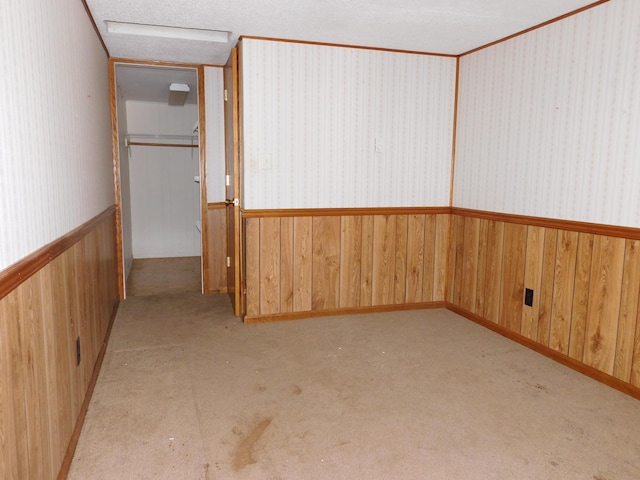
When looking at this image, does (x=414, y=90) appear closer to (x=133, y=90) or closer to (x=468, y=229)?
(x=468, y=229)

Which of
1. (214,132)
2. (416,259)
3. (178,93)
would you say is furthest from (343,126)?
(178,93)

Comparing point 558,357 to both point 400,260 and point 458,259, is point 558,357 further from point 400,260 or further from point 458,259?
point 400,260

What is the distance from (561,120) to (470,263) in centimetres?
133

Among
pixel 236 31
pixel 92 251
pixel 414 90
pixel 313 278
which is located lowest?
pixel 313 278

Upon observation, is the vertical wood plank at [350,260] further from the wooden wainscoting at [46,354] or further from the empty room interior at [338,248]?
the wooden wainscoting at [46,354]

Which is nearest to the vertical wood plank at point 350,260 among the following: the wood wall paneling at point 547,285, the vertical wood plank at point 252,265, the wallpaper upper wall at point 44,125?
the vertical wood plank at point 252,265

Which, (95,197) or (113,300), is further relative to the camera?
(113,300)

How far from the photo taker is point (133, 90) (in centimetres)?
560

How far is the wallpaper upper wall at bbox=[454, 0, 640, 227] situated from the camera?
8.70ft

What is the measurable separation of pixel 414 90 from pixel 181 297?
108 inches

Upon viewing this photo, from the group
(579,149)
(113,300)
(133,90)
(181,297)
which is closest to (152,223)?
(133,90)

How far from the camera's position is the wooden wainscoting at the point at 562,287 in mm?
2660

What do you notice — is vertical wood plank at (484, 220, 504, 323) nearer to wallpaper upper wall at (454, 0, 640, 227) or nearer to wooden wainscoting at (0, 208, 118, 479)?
wallpaper upper wall at (454, 0, 640, 227)

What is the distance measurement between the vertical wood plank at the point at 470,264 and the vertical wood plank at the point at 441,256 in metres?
0.22
